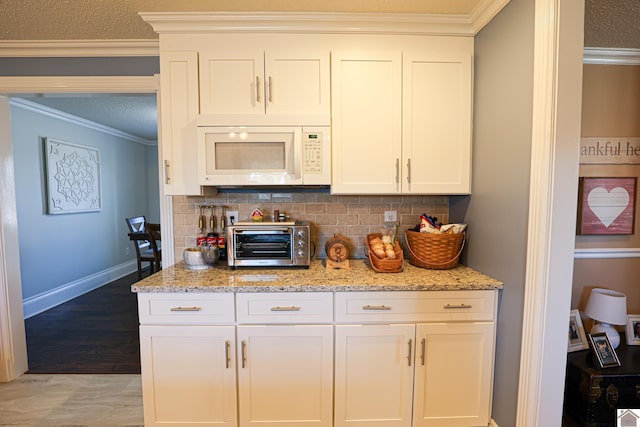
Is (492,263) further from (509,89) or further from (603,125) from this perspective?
(603,125)

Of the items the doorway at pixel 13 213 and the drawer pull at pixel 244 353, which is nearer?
the drawer pull at pixel 244 353

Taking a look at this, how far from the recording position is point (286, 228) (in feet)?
5.83

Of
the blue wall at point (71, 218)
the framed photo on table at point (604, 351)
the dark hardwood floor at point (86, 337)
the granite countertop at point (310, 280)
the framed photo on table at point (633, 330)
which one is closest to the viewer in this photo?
the granite countertop at point (310, 280)

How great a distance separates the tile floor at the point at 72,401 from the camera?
5.90 feet

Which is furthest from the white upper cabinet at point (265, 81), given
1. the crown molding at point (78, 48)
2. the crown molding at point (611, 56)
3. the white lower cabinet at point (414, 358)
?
the crown molding at point (611, 56)

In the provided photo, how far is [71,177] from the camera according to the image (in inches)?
153

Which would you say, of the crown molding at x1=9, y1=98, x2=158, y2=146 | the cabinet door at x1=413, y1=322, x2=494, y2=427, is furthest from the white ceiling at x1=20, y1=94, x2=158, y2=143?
the cabinet door at x1=413, y1=322, x2=494, y2=427

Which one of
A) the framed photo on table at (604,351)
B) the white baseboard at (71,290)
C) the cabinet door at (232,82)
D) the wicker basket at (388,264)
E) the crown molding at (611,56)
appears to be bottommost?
the white baseboard at (71,290)

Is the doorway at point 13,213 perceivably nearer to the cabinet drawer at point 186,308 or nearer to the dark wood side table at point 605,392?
the cabinet drawer at point 186,308

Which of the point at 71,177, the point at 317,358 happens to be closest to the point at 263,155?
the point at 317,358

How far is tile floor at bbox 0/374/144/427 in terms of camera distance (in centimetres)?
180

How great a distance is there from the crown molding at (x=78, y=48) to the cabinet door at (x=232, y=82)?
2.05 ft

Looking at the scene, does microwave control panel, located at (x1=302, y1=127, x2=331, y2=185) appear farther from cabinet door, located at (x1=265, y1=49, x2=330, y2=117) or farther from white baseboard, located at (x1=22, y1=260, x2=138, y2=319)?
white baseboard, located at (x1=22, y1=260, x2=138, y2=319)

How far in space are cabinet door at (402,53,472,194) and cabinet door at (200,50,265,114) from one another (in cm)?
88
